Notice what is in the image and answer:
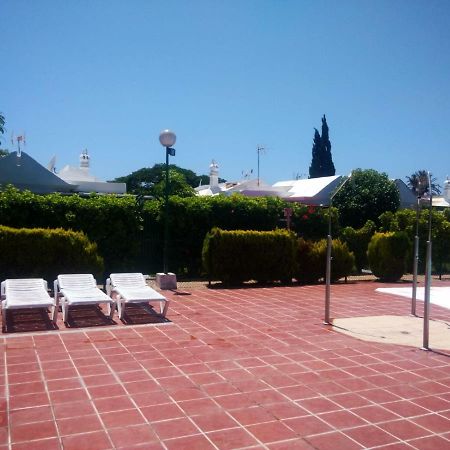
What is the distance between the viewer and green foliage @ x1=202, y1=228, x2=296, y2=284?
13.6m

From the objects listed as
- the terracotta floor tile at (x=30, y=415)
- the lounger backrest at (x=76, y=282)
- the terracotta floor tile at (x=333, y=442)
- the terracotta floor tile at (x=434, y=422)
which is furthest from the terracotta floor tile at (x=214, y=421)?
the lounger backrest at (x=76, y=282)

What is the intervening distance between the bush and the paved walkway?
5.99 metres

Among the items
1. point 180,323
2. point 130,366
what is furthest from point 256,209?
point 130,366

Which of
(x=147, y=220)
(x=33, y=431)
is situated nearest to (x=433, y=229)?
(x=147, y=220)

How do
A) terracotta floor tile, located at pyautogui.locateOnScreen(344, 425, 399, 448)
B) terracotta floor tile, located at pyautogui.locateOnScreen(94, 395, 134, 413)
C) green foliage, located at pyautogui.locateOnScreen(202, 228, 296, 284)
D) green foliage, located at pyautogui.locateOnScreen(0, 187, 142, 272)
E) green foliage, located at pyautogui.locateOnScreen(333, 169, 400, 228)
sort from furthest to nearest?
green foliage, located at pyautogui.locateOnScreen(333, 169, 400, 228)
green foliage, located at pyautogui.locateOnScreen(202, 228, 296, 284)
green foliage, located at pyautogui.locateOnScreen(0, 187, 142, 272)
terracotta floor tile, located at pyautogui.locateOnScreen(94, 395, 134, 413)
terracotta floor tile, located at pyautogui.locateOnScreen(344, 425, 399, 448)

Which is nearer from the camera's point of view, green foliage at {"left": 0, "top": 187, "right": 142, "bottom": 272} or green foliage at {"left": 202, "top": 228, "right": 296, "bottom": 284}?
green foliage at {"left": 0, "top": 187, "right": 142, "bottom": 272}

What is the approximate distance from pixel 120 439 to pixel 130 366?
6.78 feet

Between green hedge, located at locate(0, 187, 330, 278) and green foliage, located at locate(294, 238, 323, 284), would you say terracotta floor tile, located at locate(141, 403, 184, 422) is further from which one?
green foliage, located at locate(294, 238, 323, 284)

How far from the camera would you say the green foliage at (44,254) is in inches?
451

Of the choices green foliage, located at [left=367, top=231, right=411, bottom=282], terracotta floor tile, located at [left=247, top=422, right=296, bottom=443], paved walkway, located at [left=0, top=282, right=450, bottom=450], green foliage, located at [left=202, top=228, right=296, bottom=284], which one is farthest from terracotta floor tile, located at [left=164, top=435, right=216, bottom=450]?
green foliage, located at [left=367, top=231, right=411, bottom=282]

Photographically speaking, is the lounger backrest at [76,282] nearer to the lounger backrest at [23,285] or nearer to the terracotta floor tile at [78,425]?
the lounger backrest at [23,285]

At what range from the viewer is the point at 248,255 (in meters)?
13.9

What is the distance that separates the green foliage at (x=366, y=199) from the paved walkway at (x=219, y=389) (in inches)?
656

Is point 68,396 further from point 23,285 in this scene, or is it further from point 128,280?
point 128,280
